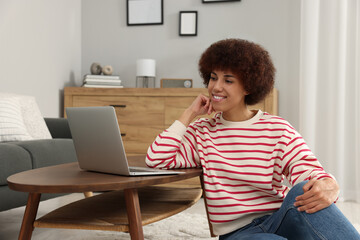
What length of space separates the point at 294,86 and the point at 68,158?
7.33ft

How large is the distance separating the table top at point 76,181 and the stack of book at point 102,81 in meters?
2.46

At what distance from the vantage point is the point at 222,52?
4.75 feet

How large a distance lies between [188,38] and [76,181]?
3.10m

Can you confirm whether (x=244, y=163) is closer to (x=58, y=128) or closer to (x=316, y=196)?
(x=316, y=196)

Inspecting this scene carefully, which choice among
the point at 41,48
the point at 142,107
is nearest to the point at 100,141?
the point at 142,107

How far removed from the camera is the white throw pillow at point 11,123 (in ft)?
8.17

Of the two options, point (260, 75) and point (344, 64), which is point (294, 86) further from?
point (260, 75)

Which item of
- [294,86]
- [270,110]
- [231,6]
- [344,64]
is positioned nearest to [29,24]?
[231,6]

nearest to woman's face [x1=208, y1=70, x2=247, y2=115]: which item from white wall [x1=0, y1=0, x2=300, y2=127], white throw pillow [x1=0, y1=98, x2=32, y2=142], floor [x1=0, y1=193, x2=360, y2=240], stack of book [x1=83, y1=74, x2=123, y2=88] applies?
floor [x1=0, y1=193, x2=360, y2=240]

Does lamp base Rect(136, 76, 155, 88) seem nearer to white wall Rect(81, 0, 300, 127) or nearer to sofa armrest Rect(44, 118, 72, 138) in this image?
white wall Rect(81, 0, 300, 127)

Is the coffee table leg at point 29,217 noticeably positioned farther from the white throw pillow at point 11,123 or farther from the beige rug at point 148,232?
the white throw pillow at point 11,123

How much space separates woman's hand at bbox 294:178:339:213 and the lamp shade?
290cm

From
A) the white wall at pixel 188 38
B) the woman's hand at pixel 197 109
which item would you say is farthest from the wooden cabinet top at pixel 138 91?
the woman's hand at pixel 197 109

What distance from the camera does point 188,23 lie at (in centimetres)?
411
